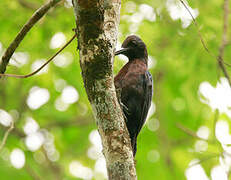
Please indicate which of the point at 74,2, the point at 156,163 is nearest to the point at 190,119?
the point at 156,163

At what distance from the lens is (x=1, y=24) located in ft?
20.5

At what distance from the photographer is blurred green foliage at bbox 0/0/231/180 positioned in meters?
6.10

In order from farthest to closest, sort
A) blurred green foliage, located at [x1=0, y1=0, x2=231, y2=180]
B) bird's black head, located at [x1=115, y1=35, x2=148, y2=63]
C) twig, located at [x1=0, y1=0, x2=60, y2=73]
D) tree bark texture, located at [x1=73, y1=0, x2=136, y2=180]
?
1. blurred green foliage, located at [x1=0, y1=0, x2=231, y2=180]
2. bird's black head, located at [x1=115, y1=35, x2=148, y2=63]
3. twig, located at [x1=0, y1=0, x2=60, y2=73]
4. tree bark texture, located at [x1=73, y1=0, x2=136, y2=180]

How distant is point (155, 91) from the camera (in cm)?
797

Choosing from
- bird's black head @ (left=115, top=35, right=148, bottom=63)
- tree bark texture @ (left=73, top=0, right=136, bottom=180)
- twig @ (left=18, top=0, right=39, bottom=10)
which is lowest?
tree bark texture @ (left=73, top=0, right=136, bottom=180)

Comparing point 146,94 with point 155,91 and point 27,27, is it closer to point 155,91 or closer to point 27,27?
point 27,27

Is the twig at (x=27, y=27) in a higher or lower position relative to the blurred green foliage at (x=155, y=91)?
lower

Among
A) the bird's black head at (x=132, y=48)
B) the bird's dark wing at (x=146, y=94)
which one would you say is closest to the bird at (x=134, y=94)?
the bird's dark wing at (x=146, y=94)

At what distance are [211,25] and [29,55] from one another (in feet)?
9.58

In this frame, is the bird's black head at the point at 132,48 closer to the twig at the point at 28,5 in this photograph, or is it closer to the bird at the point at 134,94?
the bird at the point at 134,94

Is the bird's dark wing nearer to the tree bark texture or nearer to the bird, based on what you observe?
the bird

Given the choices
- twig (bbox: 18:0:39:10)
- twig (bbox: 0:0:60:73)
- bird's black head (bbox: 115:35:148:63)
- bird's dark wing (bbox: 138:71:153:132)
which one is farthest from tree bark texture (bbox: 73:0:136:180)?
twig (bbox: 18:0:39:10)

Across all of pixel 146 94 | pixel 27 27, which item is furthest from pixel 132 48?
pixel 27 27

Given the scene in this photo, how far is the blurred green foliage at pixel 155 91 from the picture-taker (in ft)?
20.0
